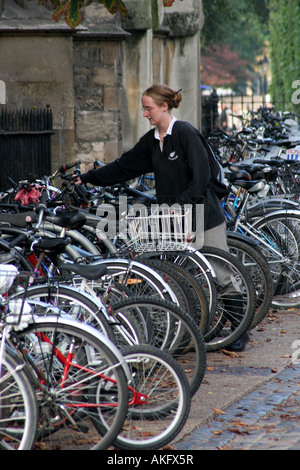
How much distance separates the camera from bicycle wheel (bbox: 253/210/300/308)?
26.5 ft

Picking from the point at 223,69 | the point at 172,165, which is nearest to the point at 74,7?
the point at 172,165

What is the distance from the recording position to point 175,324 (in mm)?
5051

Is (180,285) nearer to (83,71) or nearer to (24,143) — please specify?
(24,143)

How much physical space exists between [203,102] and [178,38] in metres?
3.44

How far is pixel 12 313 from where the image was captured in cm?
421

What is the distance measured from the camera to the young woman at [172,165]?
639cm

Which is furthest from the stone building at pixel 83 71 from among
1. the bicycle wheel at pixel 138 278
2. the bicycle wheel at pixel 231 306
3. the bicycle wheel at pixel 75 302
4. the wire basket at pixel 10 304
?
the wire basket at pixel 10 304

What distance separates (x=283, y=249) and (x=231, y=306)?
1573 millimetres

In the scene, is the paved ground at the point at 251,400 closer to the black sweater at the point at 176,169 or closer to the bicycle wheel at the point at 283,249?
the bicycle wheel at the point at 283,249

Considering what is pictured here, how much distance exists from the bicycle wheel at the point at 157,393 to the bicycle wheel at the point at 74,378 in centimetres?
18

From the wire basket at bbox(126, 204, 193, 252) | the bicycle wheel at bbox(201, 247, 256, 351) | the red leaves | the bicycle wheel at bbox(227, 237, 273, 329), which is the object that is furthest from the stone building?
the wire basket at bbox(126, 204, 193, 252)

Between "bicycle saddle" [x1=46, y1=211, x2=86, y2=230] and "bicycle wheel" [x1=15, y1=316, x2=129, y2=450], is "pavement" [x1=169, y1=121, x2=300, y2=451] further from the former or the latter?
"bicycle saddle" [x1=46, y1=211, x2=86, y2=230]

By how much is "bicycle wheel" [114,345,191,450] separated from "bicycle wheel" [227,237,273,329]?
2.55 metres
